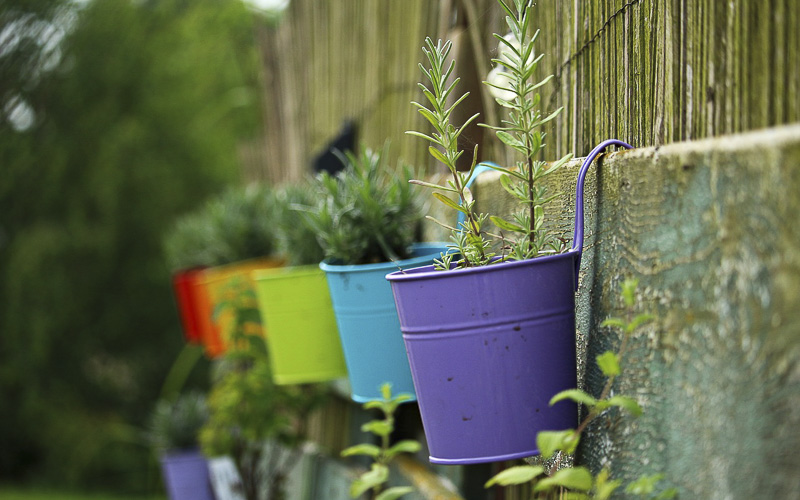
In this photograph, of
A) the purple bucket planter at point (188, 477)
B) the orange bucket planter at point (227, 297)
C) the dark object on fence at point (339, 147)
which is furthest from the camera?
the purple bucket planter at point (188, 477)

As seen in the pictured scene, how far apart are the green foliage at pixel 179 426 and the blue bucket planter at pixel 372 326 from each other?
Result: 2.94 meters

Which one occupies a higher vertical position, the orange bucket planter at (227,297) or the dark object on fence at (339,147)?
the dark object on fence at (339,147)

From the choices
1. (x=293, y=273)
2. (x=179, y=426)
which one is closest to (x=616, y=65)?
(x=293, y=273)

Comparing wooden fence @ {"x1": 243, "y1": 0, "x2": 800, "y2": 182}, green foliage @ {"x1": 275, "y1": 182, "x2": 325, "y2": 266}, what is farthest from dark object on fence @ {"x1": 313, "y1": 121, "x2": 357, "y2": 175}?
→ green foliage @ {"x1": 275, "y1": 182, "x2": 325, "y2": 266}

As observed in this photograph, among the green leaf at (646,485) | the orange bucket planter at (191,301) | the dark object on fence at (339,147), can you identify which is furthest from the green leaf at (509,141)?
the orange bucket planter at (191,301)

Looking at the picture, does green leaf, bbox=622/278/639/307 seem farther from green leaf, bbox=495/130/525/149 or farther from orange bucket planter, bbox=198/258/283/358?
orange bucket planter, bbox=198/258/283/358

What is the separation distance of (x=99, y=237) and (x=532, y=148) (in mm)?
5392

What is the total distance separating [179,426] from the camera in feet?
13.7

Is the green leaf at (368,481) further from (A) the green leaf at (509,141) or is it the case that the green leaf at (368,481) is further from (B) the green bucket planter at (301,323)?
(B) the green bucket planter at (301,323)

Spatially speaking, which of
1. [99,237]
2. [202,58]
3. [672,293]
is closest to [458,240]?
[672,293]

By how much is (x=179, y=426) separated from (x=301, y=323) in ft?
8.48

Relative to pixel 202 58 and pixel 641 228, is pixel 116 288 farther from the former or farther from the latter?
pixel 641 228

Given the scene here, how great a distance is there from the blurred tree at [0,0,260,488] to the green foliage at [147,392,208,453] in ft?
6.17

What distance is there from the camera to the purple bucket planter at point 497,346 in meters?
0.90
